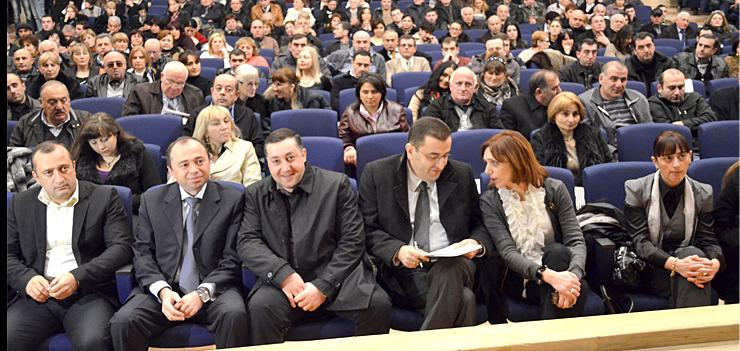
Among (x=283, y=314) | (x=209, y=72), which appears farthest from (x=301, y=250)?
(x=209, y=72)

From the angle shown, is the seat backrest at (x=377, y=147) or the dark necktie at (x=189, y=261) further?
the seat backrest at (x=377, y=147)

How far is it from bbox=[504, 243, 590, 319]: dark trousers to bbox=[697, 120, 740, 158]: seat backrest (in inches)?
59.0

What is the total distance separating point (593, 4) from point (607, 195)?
6487 mm

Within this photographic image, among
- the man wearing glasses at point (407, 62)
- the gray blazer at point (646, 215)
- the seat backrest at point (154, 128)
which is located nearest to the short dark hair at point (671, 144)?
the gray blazer at point (646, 215)

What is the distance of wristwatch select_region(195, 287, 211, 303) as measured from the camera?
2.50 meters

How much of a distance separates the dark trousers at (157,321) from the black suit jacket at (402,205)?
1.67ft

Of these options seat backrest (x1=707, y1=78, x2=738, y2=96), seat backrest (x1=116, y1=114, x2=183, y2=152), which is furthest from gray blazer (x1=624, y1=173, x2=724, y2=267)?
seat backrest (x1=707, y1=78, x2=738, y2=96)

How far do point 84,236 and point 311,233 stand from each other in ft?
2.41

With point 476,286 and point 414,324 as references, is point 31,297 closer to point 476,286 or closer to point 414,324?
point 414,324

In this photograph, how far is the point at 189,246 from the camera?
8.66 ft

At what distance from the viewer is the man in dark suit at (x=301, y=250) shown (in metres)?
2.49

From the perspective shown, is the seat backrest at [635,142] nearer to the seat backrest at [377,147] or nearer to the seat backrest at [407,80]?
the seat backrest at [377,147]

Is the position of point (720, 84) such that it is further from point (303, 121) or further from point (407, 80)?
point (303, 121)

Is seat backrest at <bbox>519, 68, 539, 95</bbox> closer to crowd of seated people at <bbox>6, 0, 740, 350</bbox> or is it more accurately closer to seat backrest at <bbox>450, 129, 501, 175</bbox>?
seat backrest at <bbox>450, 129, 501, 175</bbox>
